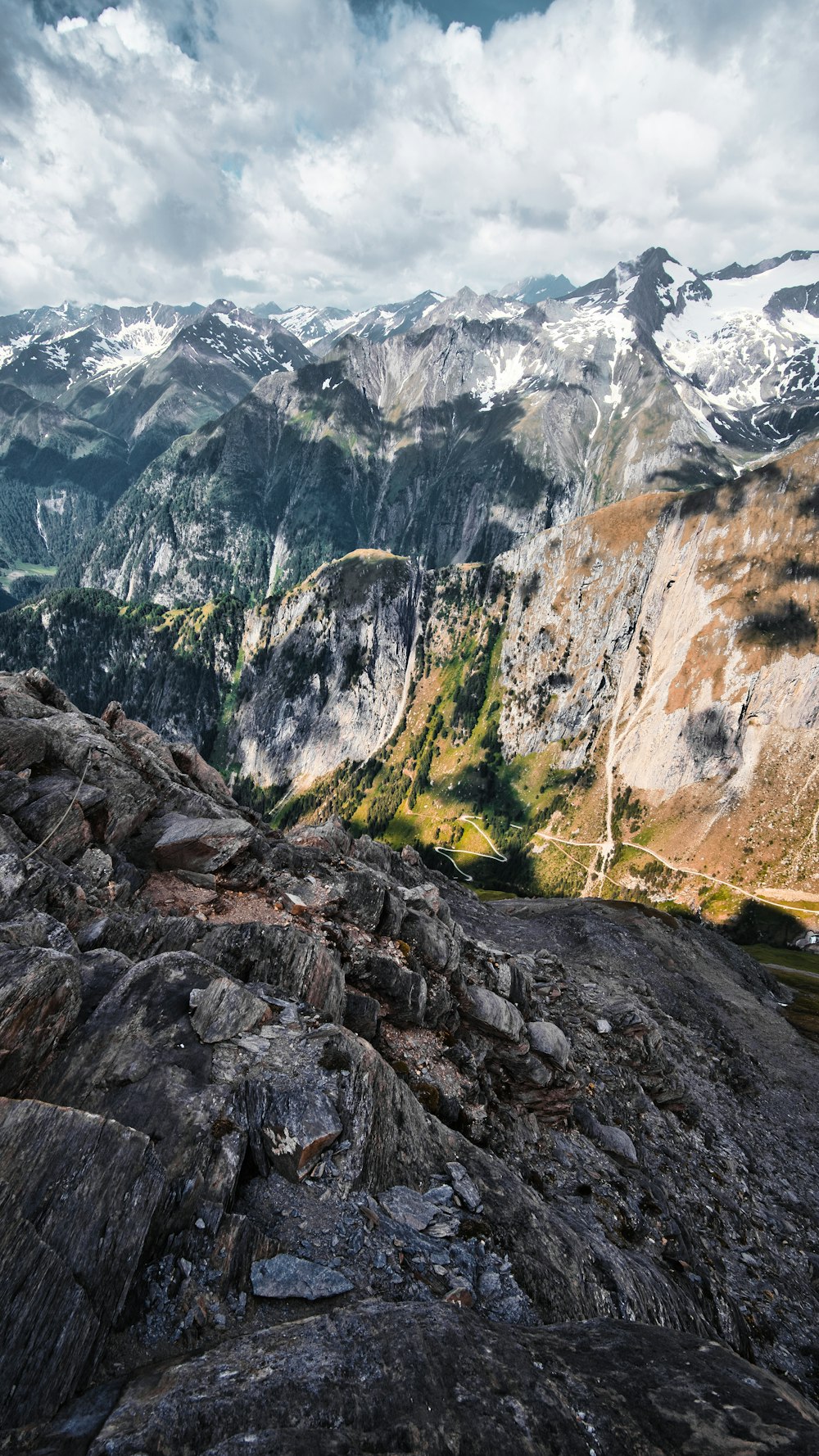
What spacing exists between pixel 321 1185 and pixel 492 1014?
1548 centimetres

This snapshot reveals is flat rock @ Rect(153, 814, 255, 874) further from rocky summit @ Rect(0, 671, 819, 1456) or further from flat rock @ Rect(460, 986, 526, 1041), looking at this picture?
flat rock @ Rect(460, 986, 526, 1041)

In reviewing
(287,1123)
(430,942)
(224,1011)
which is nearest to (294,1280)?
(287,1123)

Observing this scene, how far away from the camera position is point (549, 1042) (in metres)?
30.0

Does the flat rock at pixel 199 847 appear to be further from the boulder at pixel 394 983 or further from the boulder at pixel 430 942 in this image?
the boulder at pixel 430 942

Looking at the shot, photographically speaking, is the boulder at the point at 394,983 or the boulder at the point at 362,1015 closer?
the boulder at the point at 362,1015

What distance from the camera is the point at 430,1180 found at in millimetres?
17312

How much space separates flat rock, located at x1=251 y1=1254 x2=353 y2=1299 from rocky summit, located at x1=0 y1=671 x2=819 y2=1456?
5 cm

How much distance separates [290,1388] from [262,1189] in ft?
16.0

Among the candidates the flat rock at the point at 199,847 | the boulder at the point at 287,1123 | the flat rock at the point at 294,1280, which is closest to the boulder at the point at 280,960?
the boulder at the point at 287,1123

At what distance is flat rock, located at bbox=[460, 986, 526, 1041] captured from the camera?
28.6m

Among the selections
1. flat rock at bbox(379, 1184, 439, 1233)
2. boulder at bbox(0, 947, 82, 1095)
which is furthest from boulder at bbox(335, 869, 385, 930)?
boulder at bbox(0, 947, 82, 1095)

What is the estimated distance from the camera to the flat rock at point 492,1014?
2864 centimetres

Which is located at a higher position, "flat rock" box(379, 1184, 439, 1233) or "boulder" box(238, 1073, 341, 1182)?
"boulder" box(238, 1073, 341, 1182)

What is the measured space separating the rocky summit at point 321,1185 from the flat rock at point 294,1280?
5cm
